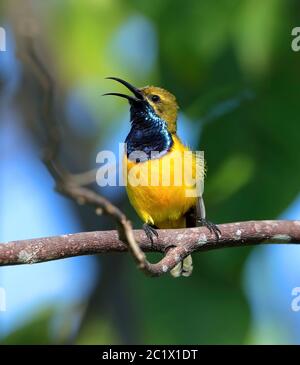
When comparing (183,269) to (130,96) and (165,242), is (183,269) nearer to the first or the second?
(165,242)

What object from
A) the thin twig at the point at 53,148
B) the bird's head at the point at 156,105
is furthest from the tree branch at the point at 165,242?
the bird's head at the point at 156,105

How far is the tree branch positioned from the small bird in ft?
2.78

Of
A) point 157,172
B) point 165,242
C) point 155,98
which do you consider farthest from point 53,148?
Result: point 155,98

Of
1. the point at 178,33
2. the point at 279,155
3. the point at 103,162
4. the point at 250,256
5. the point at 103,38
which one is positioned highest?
the point at 103,38

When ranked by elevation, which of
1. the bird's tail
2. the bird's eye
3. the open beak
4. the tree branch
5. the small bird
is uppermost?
the bird's eye

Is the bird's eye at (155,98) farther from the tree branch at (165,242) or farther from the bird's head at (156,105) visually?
the tree branch at (165,242)

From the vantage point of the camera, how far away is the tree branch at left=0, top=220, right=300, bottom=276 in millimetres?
3082

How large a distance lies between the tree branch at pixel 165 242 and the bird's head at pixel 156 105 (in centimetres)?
160

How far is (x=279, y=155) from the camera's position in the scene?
3.41 m

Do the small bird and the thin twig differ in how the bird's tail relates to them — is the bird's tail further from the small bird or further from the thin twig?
the thin twig

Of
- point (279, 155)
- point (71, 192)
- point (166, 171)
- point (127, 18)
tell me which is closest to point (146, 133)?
point (166, 171)

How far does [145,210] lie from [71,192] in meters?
2.98

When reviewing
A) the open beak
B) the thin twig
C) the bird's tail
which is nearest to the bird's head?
the open beak
